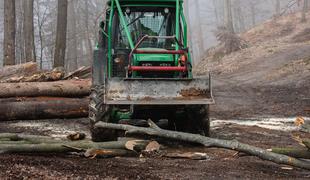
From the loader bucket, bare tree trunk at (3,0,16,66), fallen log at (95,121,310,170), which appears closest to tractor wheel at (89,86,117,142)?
fallen log at (95,121,310,170)

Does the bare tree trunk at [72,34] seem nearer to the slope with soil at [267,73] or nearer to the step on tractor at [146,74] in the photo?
the slope with soil at [267,73]

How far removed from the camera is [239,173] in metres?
5.14

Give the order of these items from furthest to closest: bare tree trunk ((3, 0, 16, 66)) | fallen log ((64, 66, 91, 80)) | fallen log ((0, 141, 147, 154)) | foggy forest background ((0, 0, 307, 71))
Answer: foggy forest background ((0, 0, 307, 71)) < bare tree trunk ((3, 0, 16, 66)) < fallen log ((64, 66, 91, 80)) < fallen log ((0, 141, 147, 154))

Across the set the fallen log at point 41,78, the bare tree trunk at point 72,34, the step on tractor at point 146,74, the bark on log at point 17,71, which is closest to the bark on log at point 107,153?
the step on tractor at point 146,74

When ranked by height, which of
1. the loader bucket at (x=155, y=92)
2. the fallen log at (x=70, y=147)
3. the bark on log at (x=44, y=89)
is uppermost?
the loader bucket at (x=155, y=92)

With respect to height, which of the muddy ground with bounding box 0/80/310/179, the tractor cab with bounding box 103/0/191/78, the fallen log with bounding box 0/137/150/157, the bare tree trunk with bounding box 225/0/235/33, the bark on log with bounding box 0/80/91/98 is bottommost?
the muddy ground with bounding box 0/80/310/179

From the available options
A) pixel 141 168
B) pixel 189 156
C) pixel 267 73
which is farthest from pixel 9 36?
pixel 141 168

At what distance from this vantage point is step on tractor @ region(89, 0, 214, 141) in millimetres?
6945

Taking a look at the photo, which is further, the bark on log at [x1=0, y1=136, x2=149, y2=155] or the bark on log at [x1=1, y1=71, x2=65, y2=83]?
the bark on log at [x1=1, y1=71, x2=65, y2=83]

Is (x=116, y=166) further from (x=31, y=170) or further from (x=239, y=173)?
(x=239, y=173)

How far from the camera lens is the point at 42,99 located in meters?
11.0

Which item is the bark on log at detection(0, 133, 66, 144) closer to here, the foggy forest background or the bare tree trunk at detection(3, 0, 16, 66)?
the bare tree trunk at detection(3, 0, 16, 66)

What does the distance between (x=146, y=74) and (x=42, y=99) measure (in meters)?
4.23

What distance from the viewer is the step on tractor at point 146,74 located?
273 inches
